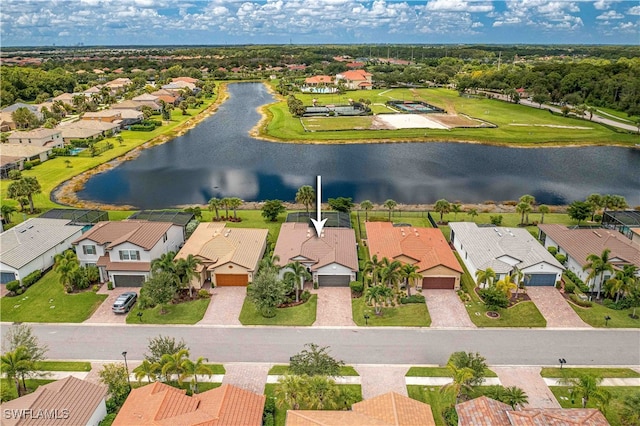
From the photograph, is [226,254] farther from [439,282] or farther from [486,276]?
[486,276]

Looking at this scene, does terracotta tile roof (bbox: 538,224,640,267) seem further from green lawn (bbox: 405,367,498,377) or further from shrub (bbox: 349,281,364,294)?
shrub (bbox: 349,281,364,294)

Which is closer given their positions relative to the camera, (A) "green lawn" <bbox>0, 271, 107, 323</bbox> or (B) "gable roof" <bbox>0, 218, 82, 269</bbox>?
(A) "green lawn" <bbox>0, 271, 107, 323</bbox>

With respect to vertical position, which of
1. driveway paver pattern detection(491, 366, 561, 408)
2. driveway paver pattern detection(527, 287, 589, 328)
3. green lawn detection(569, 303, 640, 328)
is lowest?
driveway paver pattern detection(491, 366, 561, 408)

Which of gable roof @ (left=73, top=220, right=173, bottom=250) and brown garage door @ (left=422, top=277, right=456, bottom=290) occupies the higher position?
gable roof @ (left=73, top=220, right=173, bottom=250)

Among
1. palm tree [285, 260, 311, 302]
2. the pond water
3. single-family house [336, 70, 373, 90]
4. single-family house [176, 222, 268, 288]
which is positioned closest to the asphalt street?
palm tree [285, 260, 311, 302]

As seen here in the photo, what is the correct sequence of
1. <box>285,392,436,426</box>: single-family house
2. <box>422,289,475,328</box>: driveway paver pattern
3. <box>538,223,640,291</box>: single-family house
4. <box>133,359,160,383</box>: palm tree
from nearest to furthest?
<box>285,392,436,426</box>: single-family house, <box>133,359,160,383</box>: palm tree, <box>422,289,475,328</box>: driveway paver pattern, <box>538,223,640,291</box>: single-family house

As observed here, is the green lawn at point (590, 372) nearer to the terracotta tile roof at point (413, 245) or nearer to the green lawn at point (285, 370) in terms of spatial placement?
the terracotta tile roof at point (413, 245)

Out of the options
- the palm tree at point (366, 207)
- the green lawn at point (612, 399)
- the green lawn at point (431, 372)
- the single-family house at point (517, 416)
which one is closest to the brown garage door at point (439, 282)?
the green lawn at point (431, 372)
